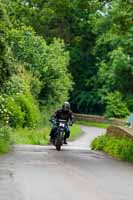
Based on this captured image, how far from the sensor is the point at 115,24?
67.1ft

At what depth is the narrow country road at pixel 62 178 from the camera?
31.7ft

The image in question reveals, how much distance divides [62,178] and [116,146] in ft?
23.9

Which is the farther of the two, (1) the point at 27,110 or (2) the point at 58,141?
(1) the point at 27,110

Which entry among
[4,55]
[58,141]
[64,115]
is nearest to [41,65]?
[64,115]

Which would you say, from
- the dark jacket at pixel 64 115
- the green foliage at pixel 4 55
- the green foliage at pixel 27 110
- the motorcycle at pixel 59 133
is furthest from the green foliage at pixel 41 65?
the green foliage at pixel 4 55

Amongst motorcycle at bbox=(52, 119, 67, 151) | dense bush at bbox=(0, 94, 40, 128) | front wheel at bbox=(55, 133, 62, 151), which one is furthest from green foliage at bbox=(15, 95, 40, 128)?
front wheel at bbox=(55, 133, 62, 151)

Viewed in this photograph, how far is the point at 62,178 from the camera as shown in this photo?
1166cm

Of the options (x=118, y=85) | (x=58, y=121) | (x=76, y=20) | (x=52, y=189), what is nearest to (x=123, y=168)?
(x=52, y=189)

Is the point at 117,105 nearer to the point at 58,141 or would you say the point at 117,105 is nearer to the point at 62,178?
the point at 58,141

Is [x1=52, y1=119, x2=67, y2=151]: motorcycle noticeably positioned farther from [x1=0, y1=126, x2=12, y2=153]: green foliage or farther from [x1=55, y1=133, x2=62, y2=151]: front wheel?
[x1=0, y1=126, x2=12, y2=153]: green foliage

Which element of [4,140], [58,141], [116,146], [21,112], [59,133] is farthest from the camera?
[21,112]

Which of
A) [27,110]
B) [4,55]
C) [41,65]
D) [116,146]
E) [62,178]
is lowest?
[62,178]

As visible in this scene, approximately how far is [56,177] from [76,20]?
57.4 metres

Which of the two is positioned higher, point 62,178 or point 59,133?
point 59,133
